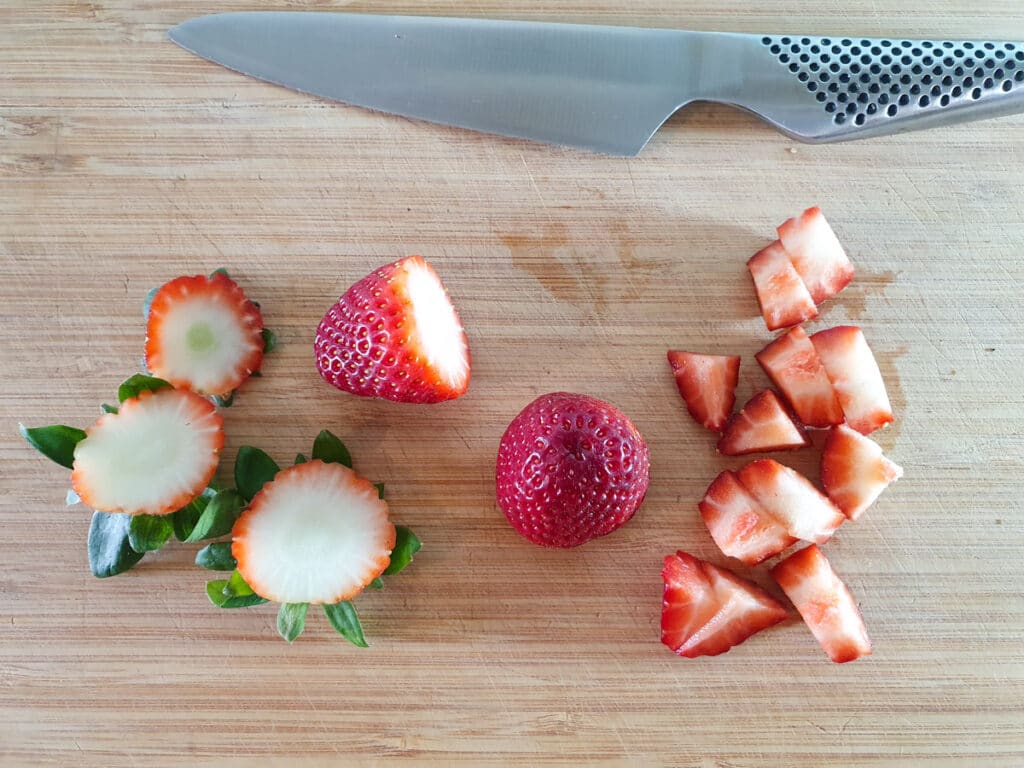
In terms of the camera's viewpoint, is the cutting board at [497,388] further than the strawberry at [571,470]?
Yes

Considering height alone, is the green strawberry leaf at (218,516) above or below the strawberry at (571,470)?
below

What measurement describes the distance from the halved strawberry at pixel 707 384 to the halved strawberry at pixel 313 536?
45cm

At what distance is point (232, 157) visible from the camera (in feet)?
3.80

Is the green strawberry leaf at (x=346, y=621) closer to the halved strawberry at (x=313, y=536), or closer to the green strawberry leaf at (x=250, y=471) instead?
the halved strawberry at (x=313, y=536)

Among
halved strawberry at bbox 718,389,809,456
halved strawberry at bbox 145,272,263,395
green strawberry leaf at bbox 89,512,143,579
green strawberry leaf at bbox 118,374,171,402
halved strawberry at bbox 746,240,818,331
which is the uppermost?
halved strawberry at bbox 746,240,818,331

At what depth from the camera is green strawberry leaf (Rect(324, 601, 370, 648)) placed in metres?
1.05

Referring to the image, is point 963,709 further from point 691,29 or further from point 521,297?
point 691,29

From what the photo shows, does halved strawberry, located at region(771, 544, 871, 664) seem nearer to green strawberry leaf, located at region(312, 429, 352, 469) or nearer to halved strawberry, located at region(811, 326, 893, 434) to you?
halved strawberry, located at region(811, 326, 893, 434)

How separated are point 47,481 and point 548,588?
73 cm

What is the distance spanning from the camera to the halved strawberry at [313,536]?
1.02 m

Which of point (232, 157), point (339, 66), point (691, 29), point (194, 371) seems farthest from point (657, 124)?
point (194, 371)

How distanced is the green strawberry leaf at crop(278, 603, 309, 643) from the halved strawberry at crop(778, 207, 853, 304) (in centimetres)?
83

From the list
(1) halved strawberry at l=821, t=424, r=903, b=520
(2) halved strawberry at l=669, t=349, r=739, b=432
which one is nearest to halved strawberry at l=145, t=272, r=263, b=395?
(2) halved strawberry at l=669, t=349, r=739, b=432

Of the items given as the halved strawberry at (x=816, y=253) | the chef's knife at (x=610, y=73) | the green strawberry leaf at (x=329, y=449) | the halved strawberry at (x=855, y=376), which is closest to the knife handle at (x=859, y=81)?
the chef's knife at (x=610, y=73)
